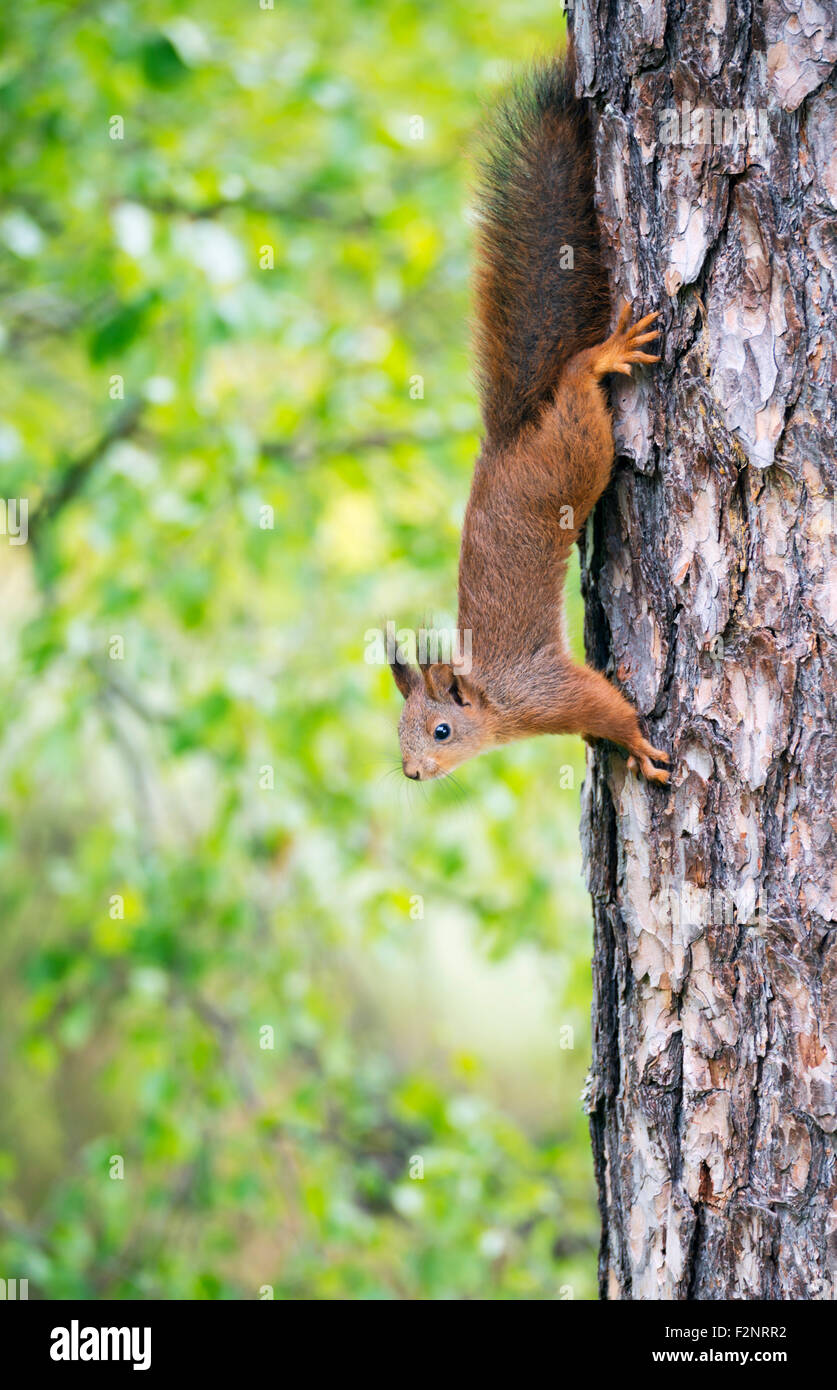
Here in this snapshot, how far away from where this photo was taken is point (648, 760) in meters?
1.14

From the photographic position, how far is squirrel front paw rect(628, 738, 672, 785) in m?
1.13

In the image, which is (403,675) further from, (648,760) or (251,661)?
(251,661)

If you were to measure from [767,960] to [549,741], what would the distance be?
71.6 inches

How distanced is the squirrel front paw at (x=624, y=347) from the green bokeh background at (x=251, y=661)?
1092 mm

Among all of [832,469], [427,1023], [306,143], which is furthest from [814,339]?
[427,1023]

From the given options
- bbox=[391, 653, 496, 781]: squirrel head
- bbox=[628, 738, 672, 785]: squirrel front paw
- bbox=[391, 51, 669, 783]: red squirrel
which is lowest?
bbox=[628, 738, 672, 785]: squirrel front paw

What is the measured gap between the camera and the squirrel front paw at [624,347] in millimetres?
1116

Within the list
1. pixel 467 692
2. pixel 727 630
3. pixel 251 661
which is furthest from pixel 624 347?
pixel 251 661

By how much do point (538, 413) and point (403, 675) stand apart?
43 centimetres

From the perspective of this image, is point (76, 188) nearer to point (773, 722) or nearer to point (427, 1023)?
point (773, 722)

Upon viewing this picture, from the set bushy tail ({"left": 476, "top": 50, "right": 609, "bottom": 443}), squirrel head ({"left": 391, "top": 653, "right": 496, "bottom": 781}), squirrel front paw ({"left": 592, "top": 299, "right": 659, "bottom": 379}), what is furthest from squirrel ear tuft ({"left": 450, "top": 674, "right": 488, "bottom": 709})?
squirrel front paw ({"left": 592, "top": 299, "right": 659, "bottom": 379})

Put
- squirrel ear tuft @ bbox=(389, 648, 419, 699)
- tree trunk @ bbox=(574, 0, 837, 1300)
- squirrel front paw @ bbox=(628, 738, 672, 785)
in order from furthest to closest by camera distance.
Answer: squirrel ear tuft @ bbox=(389, 648, 419, 699) < squirrel front paw @ bbox=(628, 738, 672, 785) < tree trunk @ bbox=(574, 0, 837, 1300)

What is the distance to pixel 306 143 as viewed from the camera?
3086 millimetres

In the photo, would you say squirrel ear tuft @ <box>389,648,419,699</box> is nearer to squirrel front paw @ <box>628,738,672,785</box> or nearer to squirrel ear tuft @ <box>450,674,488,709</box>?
squirrel ear tuft @ <box>450,674,488,709</box>
